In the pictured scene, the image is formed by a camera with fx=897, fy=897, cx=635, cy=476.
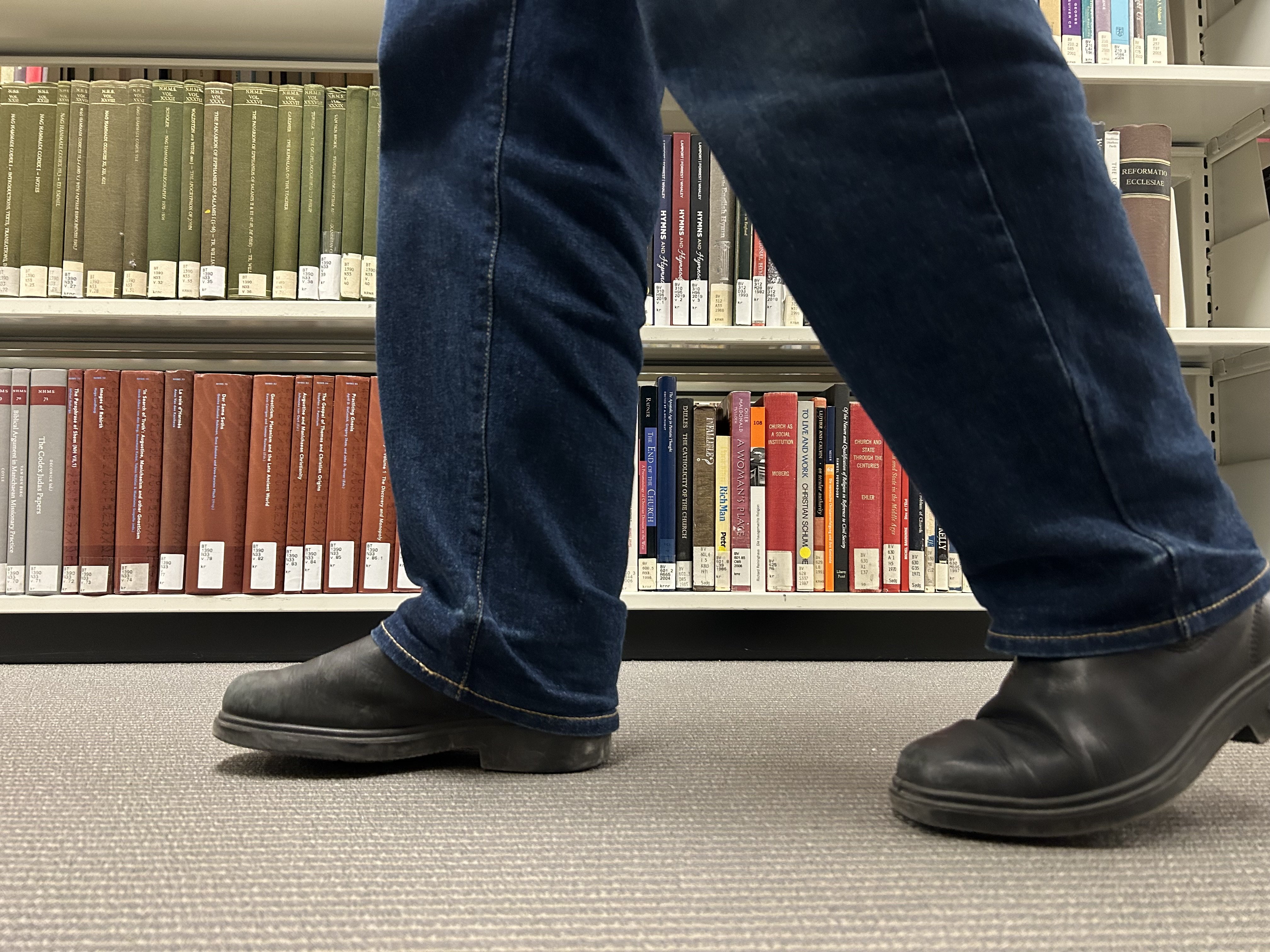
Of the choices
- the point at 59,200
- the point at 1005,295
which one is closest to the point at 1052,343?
the point at 1005,295

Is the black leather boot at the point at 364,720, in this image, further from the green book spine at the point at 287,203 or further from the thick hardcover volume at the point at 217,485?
the green book spine at the point at 287,203

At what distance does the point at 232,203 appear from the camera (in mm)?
1199

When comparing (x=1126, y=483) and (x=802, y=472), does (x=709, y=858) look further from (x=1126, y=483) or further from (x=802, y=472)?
(x=802, y=472)

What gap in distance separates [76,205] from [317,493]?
50 centimetres

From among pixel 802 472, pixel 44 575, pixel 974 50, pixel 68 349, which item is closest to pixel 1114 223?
pixel 974 50

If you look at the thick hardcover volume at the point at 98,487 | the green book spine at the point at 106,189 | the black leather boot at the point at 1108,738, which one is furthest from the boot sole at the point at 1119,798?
the green book spine at the point at 106,189

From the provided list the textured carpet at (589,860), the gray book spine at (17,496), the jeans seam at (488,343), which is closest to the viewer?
the textured carpet at (589,860)

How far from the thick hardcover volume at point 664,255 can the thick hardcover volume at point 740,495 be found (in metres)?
0.15

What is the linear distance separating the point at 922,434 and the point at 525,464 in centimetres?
25

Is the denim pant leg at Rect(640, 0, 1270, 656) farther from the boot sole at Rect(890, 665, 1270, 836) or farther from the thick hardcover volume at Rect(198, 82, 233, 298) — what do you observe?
the thick hardcover volume at Rect(198, 82, 233, 298)

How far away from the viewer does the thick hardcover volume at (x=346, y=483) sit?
3.87 feet

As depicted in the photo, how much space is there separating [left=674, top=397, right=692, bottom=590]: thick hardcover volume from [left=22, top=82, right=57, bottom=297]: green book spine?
2.80 ft

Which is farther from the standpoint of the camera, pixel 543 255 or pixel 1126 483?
pixel 543 255

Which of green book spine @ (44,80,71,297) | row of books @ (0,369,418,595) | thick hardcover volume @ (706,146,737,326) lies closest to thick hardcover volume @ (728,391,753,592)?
thick hardcover volume @ (706,146,737,326)
